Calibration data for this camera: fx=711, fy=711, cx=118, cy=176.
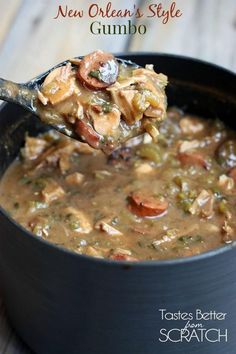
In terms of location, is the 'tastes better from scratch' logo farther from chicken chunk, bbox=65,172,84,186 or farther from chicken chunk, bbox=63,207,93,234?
chicken chunk, bbox=65,172,84,186

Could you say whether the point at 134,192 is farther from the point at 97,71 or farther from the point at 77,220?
the point at 97,71

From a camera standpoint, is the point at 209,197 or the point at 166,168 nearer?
the point at 209,197

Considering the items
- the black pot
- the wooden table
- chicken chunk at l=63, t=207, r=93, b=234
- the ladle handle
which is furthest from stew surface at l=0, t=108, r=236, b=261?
the wooden table

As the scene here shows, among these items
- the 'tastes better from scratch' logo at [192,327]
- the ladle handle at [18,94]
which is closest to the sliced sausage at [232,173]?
the 'tastes better from scratch' logo at [192,327]

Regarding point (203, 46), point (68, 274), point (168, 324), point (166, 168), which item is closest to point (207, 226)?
point (166, 168)

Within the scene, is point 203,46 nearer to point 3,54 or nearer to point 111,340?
point 3,54

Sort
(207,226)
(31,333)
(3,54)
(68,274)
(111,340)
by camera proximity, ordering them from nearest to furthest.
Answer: (68,274) < (111,340) < (31,333) < (207,226) < (3,54)
